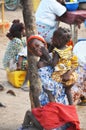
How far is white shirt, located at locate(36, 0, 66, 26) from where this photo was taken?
6.70 m

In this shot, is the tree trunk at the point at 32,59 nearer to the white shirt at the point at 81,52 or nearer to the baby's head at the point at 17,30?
the white shirt at the point at 81,52

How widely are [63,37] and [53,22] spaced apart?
261 centimetres

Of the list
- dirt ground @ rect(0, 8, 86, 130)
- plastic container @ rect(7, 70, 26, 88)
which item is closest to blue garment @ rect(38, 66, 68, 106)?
dirt ground @ rect(0, 8, 86, 130)

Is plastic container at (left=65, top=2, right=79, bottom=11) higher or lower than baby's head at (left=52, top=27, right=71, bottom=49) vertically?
lower

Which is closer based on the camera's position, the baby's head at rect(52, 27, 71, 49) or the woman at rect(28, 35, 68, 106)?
the woman at rect(28, 35, 68, 106)

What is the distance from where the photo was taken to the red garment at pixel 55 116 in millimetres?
3904

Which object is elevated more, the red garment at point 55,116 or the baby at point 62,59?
the baby at point 62,59

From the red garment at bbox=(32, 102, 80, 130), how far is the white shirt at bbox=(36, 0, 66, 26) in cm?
295

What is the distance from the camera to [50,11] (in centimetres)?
675

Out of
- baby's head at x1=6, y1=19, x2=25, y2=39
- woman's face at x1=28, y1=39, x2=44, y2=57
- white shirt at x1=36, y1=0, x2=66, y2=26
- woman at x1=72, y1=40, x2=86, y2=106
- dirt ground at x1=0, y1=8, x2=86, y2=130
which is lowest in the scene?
dirt ground at x1=0, y1=8, x2=86, y2=130

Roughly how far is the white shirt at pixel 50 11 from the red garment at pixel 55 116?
9.67 feet

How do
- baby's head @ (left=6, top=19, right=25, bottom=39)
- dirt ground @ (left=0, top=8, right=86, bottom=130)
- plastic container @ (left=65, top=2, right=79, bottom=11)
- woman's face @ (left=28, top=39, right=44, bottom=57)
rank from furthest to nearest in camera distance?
1. plastic container @ (left=65, top=2, right=79, bottom=11)
2. baby's head @ (left=6, top=19, right=25, bottom=39)
3. dirt ground @ (left=0, top=8, right=86, bottom=130)
4. woman's face @ (left=28, top=39, right=44, bottom=57)

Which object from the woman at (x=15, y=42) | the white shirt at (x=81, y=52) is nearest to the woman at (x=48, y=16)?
the woman at (x=15, y=42)

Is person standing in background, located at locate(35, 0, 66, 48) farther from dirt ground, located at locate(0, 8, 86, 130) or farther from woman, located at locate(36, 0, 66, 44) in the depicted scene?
dirt ground, located at locate(0, 8, 86, 130)
